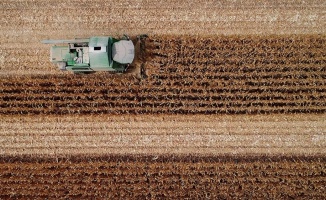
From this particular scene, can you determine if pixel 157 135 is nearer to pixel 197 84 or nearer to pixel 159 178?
pixel 159 178

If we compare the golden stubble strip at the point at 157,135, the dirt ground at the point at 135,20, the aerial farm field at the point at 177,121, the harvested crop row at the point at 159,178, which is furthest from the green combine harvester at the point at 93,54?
the harvested crop row at the point at 159,178

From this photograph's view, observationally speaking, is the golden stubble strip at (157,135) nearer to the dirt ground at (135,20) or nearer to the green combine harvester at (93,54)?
the green combine harvester at (93,54)

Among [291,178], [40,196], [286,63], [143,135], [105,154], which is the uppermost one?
[286,63]

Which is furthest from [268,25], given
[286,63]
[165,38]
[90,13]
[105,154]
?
[105,154]

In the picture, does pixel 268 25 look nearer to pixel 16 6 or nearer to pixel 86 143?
pixel 86 143

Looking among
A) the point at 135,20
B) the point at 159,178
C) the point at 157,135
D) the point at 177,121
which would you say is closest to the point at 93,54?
the point at 135,20

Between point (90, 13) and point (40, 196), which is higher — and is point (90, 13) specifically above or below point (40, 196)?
above
